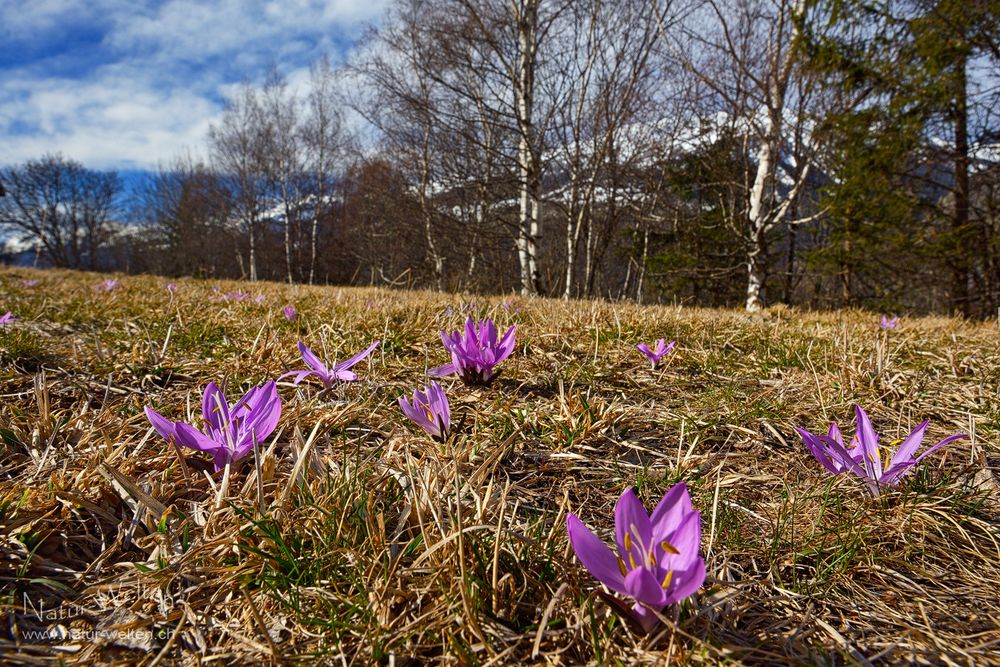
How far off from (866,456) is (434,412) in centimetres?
93

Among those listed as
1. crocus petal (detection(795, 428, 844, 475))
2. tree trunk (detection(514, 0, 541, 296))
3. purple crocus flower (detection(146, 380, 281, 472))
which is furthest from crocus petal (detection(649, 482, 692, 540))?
tree trunk (detection(514, 0, 541, 296))

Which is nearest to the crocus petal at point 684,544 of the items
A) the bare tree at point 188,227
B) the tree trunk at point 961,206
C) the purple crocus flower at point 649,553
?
the purple crocus flower at point 649,553

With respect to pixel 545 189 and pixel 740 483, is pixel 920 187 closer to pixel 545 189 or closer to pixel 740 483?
pixel 545 189

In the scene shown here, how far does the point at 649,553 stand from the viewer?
2.12 feet

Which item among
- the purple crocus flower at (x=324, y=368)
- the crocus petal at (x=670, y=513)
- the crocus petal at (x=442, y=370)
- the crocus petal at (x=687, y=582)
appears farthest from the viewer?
the crocus petal at (x=442, y=370)

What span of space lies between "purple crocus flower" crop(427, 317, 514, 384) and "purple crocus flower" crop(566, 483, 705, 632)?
35.1 inches

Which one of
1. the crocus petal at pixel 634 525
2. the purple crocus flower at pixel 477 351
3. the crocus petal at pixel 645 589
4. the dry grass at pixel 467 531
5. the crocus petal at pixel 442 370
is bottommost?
the dry grass at pixel 467 531

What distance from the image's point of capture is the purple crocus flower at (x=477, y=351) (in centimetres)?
151

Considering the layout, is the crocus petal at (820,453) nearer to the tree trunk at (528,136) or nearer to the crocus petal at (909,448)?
the crocus petal at (909,448)

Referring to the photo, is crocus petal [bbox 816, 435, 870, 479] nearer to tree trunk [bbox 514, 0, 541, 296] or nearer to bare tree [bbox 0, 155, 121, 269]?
tree trunk [bbox 514, 0, 541, 296]

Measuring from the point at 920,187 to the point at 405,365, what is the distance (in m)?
11.1

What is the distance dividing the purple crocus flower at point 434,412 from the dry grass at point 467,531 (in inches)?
1.7

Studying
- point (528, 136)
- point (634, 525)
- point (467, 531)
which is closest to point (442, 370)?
point (467, 531)

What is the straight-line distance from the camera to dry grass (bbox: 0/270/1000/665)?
640mm
